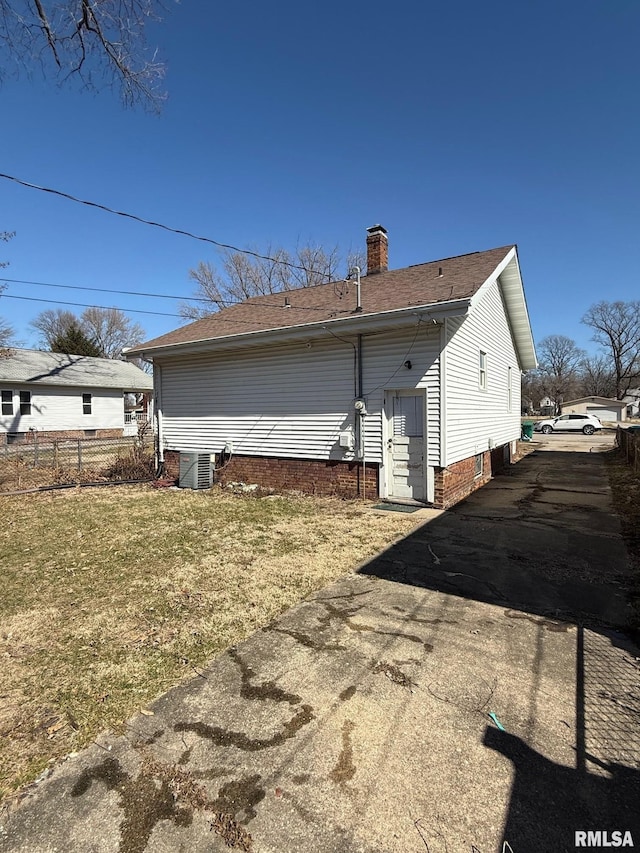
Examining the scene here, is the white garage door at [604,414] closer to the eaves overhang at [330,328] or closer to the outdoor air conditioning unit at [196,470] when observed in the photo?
Result: the eaves overhang at [330,328]

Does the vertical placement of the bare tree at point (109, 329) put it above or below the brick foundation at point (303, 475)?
above

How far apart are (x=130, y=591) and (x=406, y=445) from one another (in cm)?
552

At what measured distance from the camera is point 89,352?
31.3 m

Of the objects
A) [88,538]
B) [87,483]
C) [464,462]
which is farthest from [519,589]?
[87,483]

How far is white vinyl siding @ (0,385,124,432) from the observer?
2166 centimetres

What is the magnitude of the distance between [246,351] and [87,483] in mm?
5378

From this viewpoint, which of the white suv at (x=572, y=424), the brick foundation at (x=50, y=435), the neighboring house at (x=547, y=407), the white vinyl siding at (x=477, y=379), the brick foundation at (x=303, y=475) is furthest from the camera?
the neighboring house at (x=547, y=407)

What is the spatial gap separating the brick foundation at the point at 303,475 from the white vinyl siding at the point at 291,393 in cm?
18

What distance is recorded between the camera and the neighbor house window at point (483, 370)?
10648mm

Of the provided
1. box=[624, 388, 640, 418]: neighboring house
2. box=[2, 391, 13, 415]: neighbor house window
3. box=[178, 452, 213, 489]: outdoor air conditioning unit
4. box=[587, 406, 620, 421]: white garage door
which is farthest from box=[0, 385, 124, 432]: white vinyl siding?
box=[624, 388, 640, 418]: neighboring house

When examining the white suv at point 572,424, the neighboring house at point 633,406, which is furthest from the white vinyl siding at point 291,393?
the neighboring house at point 633,406

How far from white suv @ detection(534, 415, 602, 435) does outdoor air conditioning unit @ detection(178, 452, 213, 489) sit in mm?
34564

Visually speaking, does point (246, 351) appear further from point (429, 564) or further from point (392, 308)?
point (429, 564)

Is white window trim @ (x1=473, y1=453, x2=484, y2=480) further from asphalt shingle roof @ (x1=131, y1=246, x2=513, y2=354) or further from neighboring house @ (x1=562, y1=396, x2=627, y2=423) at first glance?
neighboring house @ (x1=562, y1=396, x2=627, y2=423)
